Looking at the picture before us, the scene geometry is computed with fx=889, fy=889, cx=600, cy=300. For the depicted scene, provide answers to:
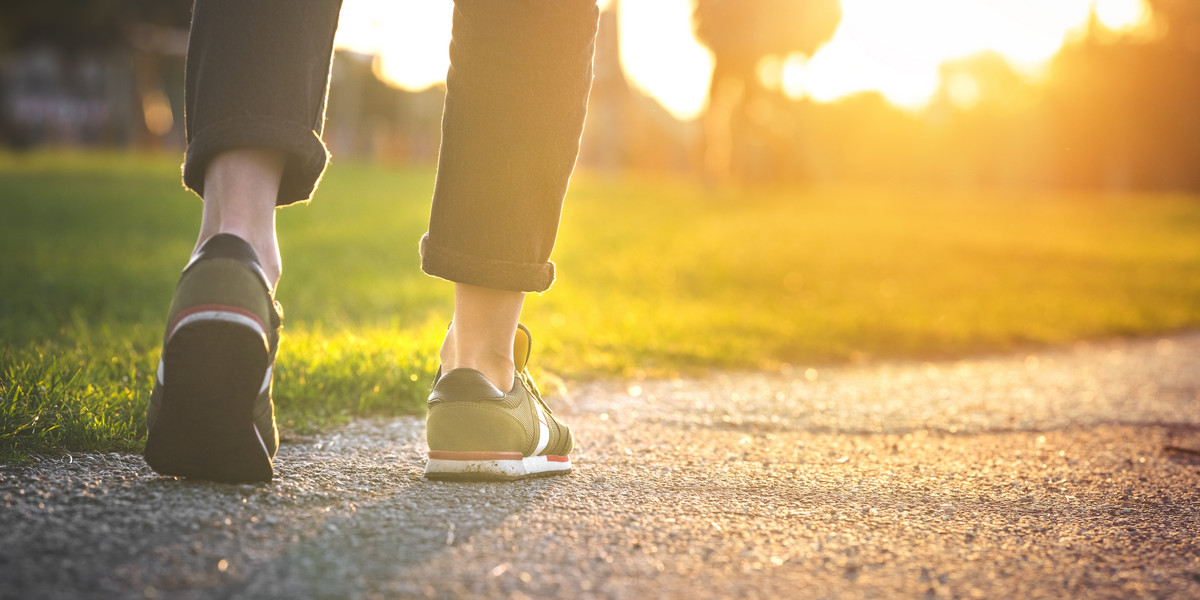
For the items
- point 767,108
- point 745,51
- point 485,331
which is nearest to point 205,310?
point 485,331

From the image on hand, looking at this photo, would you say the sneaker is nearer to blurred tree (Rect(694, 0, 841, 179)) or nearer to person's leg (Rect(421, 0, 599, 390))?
person's leg (Rect(421, 0, 599, 390))

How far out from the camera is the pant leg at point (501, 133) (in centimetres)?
140

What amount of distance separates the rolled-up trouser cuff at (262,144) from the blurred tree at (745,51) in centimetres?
Answer: 1363

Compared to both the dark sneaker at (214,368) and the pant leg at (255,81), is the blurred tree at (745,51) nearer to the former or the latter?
the pant leg at (255,81)

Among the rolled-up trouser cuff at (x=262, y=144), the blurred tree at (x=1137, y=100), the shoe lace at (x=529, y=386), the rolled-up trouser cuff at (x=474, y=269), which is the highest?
the blurred tree at (x=1137, y=100)

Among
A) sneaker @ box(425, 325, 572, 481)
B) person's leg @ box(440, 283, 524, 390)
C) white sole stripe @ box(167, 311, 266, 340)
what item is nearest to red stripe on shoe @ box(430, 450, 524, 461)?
sneaker @ box(425, 325, 572, 481)

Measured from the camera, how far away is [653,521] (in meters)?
1.31

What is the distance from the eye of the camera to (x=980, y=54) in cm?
5009

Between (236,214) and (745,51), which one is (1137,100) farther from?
(236,214)

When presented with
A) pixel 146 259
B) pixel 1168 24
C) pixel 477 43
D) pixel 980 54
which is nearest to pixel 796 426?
pixel 477 43

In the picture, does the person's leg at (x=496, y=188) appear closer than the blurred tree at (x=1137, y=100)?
Yes

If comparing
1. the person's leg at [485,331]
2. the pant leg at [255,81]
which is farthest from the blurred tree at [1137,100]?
the pant leg at [255,81]

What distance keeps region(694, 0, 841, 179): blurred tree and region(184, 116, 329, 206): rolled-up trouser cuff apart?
44.7 feet

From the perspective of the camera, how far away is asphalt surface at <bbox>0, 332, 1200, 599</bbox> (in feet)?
3.41
